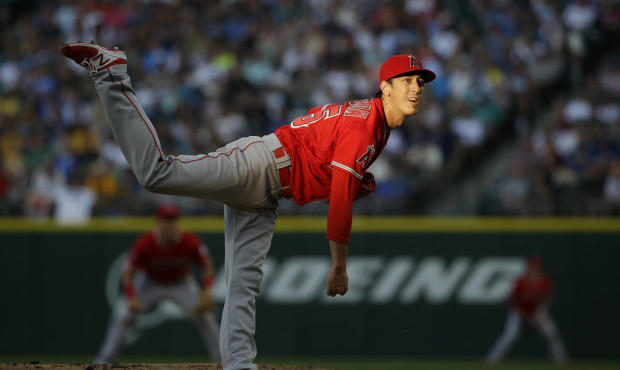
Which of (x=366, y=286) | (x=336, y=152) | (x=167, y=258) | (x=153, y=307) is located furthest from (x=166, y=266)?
(x=336, y=152)

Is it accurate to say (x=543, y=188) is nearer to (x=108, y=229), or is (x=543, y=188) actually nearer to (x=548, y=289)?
(x=548, y=289)

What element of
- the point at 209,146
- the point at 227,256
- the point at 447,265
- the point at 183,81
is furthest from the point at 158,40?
the point at 227,256

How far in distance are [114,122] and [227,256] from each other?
112 centimetres

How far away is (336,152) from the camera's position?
504 cm

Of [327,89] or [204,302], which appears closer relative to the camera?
[204,302]

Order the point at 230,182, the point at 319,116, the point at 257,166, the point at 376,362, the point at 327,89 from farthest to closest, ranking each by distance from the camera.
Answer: the point at 327,89 < the point at 376,362 < the point at 319,116 < the point at 257,166 < the point at 230,182

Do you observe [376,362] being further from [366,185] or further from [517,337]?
[366,185]

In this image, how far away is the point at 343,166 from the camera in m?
4.97

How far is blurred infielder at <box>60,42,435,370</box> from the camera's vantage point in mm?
4879

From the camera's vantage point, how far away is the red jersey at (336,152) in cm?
496

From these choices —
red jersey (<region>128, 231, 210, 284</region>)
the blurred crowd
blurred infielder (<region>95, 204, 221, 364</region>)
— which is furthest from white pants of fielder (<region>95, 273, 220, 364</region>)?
the blurred crowd

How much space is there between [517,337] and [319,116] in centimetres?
778

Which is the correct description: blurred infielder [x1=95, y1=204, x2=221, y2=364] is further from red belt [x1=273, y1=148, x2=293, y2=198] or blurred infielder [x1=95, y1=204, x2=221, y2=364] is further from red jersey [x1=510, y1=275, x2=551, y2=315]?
red jersey [x1=510, y1=275, x2=551, y2=315]

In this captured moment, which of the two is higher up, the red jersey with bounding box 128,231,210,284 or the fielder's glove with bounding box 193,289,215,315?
the red jersey with bounding box 128,231,210,284
